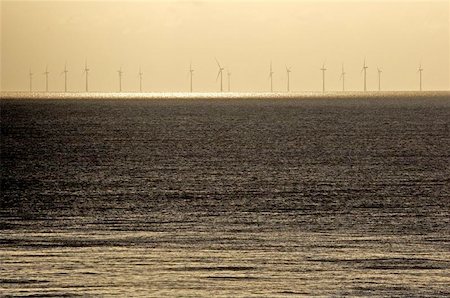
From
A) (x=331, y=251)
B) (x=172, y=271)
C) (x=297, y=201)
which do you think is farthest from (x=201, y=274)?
(x=297, y=201)

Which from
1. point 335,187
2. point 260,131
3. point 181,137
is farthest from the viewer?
point 260,131

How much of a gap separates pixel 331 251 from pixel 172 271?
16.9 feet

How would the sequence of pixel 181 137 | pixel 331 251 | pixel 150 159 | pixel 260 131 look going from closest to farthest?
1. pixel 331 251
2. pixel 150 159
3. pixel 181 137
4. pixel 260 131

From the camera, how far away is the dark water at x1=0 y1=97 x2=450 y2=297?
95.6 ft

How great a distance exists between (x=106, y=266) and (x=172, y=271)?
174 centimetres

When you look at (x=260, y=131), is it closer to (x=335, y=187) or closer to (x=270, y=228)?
(x=335, y=187)

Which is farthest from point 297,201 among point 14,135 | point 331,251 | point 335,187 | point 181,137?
point 14,135

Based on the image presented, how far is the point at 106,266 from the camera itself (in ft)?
102

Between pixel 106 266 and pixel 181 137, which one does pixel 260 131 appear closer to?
pixel 181 137

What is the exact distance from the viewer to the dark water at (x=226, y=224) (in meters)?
29.1

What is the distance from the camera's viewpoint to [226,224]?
40031mm

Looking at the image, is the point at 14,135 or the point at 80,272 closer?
the point at 80,272

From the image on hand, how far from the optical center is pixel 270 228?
38.9 metres

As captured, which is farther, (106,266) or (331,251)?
(331,251)
